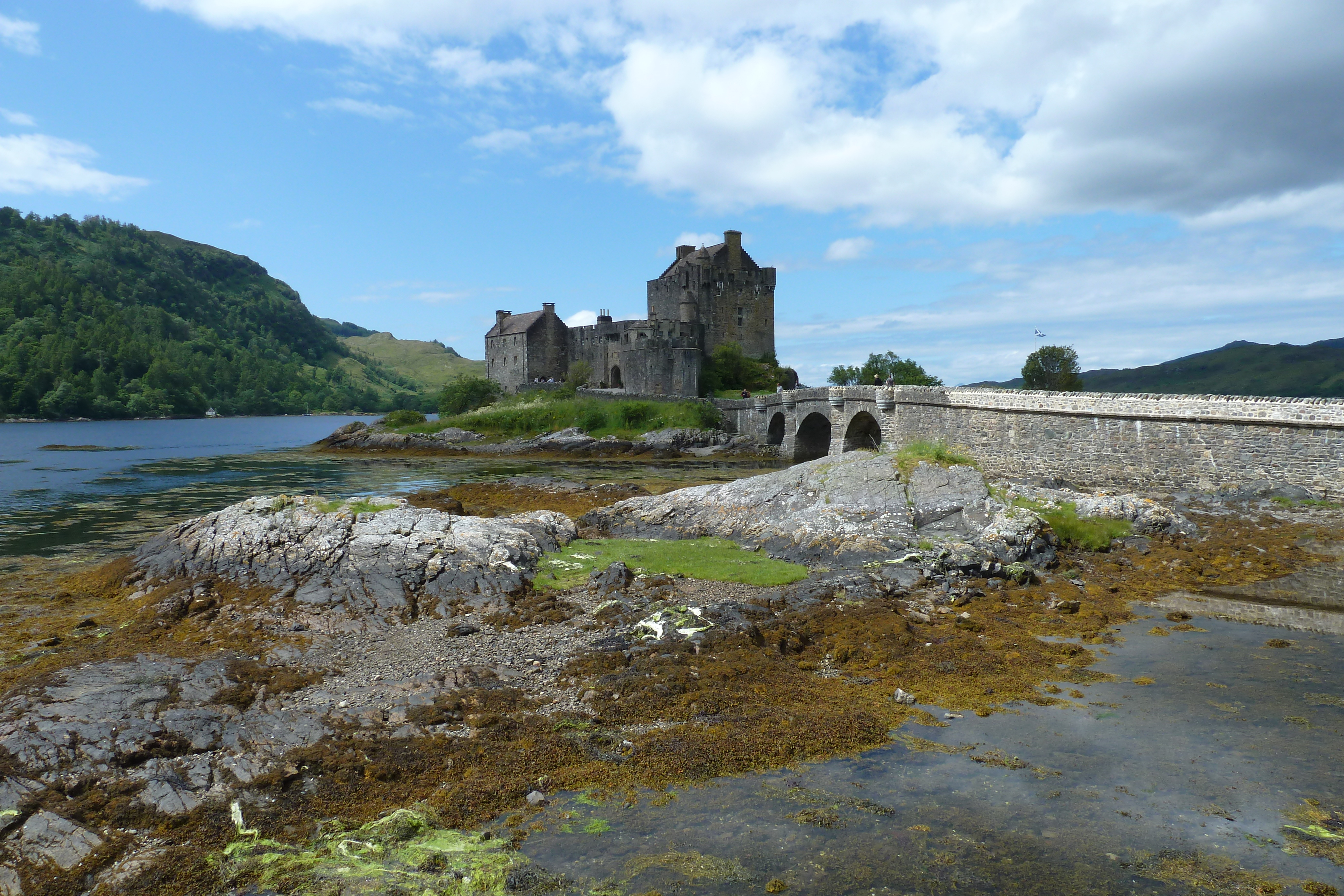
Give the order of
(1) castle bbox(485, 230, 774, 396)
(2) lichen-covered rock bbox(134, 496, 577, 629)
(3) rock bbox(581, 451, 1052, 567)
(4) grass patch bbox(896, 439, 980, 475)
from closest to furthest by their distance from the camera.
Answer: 1. (2) lichen-covered rock bbox(134, 496, 577, 629)
2. (3) rock bbox(581, 451, 1052, 567)
3. (4) grass patch bbox(896, 439, 980, 475)
4. (1) castle bbox(485, 230, 774, 396)

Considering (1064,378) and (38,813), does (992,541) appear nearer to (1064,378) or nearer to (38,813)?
(38,813)

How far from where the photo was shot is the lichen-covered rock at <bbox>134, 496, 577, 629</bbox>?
1458 cm

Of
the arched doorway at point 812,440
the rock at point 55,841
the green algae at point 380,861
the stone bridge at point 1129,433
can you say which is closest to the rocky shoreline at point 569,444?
the arched doorway at point 812,440

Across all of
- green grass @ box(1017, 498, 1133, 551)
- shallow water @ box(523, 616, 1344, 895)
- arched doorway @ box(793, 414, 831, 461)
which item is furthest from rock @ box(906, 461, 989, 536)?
arched doorway @ box(793, 414, 831, 461)

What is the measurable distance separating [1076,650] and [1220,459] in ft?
51.5

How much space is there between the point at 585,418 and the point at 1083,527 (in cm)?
4783

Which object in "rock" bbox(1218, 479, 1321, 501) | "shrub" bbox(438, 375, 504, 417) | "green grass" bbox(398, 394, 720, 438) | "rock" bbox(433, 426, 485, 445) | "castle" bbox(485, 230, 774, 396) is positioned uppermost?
"castle" bbox(485, 230, 774, 396)

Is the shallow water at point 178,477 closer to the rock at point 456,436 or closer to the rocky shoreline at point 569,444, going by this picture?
the rocky shoreline at point 569,444

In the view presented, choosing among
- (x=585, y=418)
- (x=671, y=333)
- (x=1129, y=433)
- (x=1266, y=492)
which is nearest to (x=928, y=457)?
(x=1129, y=433)

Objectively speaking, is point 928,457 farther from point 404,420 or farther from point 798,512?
point 404,420

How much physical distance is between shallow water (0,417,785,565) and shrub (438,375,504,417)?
14583mm

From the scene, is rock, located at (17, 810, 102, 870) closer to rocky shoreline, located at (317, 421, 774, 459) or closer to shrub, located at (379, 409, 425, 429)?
rocky shoreline, located at (317, 421, 774, 459)

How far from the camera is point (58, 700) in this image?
8391mm

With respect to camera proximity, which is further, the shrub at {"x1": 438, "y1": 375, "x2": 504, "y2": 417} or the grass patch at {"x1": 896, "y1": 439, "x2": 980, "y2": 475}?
the shrub at {"x1": 438, "y1": 375, "x2": 504, "y2": 417}
